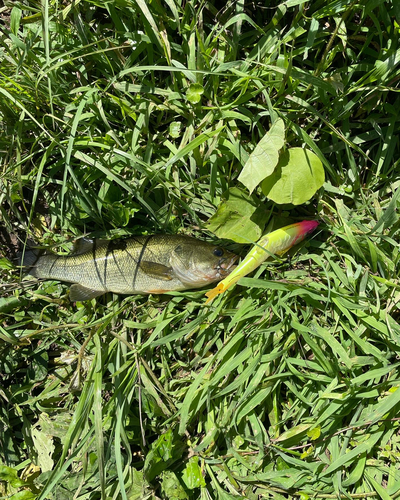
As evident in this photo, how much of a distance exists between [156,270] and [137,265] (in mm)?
171

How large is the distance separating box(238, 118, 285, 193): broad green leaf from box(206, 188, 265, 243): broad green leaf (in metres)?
0.32

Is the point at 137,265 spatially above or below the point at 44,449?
above

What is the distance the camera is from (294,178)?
279 centimetres

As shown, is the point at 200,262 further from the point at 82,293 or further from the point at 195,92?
the point at 195,92

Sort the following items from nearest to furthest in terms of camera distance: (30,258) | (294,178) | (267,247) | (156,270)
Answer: (294,178)
(267,247)
(156,270)
(30,258)

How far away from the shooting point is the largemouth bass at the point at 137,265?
3.15 m

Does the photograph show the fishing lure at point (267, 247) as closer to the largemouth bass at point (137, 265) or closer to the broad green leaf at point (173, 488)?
the largemouth bass at point (137, 265)

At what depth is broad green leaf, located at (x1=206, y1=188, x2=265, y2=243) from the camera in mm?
2984

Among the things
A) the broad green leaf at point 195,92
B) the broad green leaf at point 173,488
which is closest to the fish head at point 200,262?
the broad green leaf at point 195,92

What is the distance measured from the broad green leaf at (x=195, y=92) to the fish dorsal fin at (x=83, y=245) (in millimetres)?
1490

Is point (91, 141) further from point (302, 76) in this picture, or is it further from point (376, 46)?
point (376, 46)

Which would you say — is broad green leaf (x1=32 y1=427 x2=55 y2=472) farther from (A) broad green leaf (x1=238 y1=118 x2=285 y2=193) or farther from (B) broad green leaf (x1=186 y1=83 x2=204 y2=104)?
(B) broad green leaf (x1=186 y1=83 x2=204 y2=104)

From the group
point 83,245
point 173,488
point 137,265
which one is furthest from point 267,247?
point 173,488

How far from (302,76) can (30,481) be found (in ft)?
13.0
